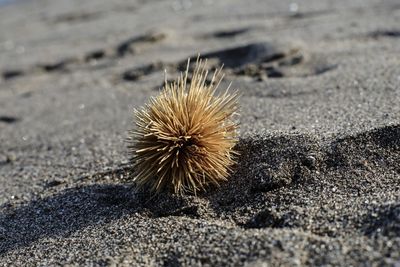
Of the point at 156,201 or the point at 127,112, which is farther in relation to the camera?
the point at 127,112

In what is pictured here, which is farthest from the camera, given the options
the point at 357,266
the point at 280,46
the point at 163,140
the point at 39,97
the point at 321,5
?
the point at 321,5

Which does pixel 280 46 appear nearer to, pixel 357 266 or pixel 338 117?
pixel 338 117

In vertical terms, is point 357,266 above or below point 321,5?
below

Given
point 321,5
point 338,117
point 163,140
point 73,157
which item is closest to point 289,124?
point 338,117

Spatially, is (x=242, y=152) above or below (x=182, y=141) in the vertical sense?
below

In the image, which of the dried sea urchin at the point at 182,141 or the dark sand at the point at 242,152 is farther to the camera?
the dried sea urchin at the point at 182,141
